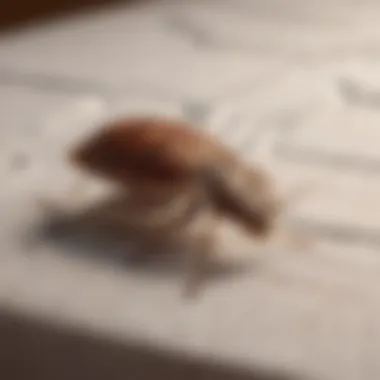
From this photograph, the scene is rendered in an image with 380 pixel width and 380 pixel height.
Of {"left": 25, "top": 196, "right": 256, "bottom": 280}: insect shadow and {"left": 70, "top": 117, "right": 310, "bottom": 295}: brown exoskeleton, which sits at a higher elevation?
{"left": 70, "top": 117, "right": 310, "bottom": 295}: brown exoskeleton

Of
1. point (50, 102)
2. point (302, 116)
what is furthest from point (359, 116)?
point (50, 102)

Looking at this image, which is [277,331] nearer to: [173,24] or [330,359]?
[330,359]

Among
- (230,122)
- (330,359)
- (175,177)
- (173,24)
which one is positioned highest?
(173,24)

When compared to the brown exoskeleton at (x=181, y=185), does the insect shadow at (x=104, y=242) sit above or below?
below
